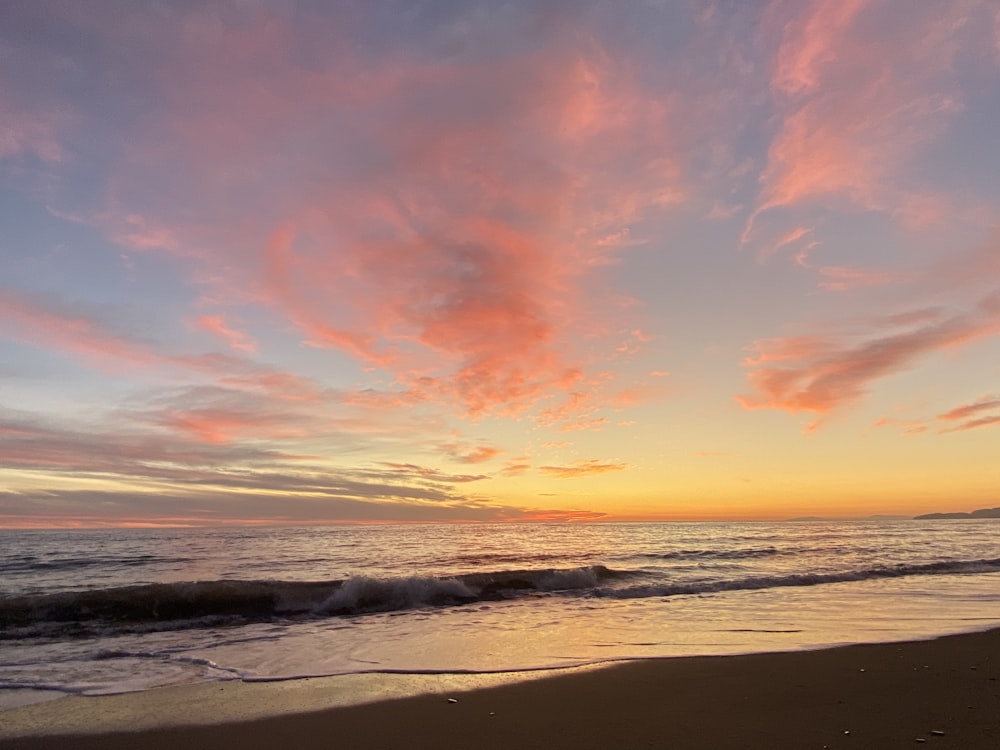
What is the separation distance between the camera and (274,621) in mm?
14781

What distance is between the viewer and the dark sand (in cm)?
544

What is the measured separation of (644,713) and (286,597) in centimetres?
1425

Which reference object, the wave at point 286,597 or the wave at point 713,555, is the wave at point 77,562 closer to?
the wave at point 286,597

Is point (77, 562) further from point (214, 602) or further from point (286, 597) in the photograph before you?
point (286, 597)

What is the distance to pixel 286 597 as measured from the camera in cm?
1759

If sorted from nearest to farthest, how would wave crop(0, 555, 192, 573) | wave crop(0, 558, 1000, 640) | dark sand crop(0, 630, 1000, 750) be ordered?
1. dark sand crop(0, 630, 1000, 750)
2. wave crop(0, 558, 1000, 640)
3. wave crop(0, 555, 192, 573)

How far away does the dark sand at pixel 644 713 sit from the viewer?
5.44 metres

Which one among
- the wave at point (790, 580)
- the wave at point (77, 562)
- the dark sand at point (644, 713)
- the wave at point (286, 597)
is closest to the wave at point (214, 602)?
the wave at point (286, 597)

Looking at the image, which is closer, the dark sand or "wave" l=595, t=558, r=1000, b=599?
the dark sand

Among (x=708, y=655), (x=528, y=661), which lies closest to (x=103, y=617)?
(x=528, y=661)

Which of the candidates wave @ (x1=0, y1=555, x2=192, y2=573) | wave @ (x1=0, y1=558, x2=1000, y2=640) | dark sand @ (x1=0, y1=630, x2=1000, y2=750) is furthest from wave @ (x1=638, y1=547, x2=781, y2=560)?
wave @ (x1=0, y1=555, x2=192, y2=573)

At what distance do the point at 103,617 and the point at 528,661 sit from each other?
42.7 feet

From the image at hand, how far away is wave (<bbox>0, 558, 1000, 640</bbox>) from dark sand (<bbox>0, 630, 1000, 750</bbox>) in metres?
8.56

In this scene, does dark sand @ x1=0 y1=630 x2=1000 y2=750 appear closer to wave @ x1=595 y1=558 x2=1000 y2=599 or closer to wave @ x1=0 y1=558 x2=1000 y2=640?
wave @ x1=0 y1=558 x2=1000 y2=640
